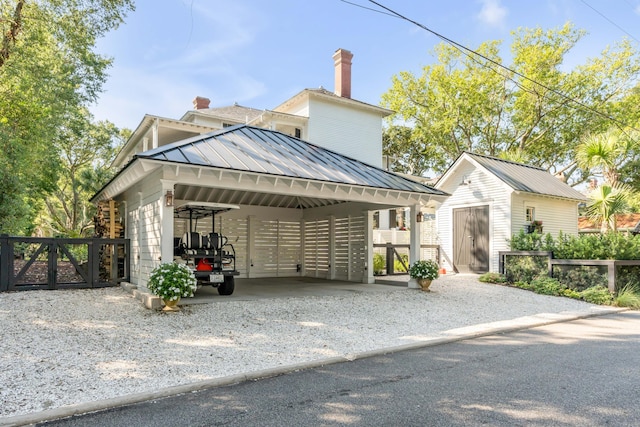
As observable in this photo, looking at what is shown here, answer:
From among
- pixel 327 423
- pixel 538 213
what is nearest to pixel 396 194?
pixel 327 423

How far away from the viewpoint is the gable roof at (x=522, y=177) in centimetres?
1470

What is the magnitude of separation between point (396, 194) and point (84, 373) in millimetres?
7423

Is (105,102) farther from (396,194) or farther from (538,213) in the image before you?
(538,213)

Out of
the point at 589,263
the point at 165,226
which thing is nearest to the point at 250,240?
the point at 165,226

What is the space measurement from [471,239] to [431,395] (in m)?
12.3

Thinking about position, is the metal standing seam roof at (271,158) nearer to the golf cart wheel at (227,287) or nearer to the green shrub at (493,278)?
the golf cart wheel at (227,287)

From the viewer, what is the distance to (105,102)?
2097 centimetres

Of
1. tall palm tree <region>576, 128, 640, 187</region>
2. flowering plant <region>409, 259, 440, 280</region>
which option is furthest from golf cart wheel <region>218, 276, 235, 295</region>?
tall palm tree <region>576, 128, 640, 187</region>

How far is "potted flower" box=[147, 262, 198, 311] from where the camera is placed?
685cm

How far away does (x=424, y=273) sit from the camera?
10336mm

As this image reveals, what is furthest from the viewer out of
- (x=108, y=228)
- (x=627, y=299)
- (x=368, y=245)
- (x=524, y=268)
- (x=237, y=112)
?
(x=237, y=112)

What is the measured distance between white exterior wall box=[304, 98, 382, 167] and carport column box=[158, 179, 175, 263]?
1271cm

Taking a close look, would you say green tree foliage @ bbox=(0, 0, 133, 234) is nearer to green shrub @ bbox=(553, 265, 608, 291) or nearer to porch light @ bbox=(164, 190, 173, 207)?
porch light @ bbox=(164, 190, 173, 207)

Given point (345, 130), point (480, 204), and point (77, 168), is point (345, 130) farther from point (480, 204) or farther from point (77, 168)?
point (77, 168)
